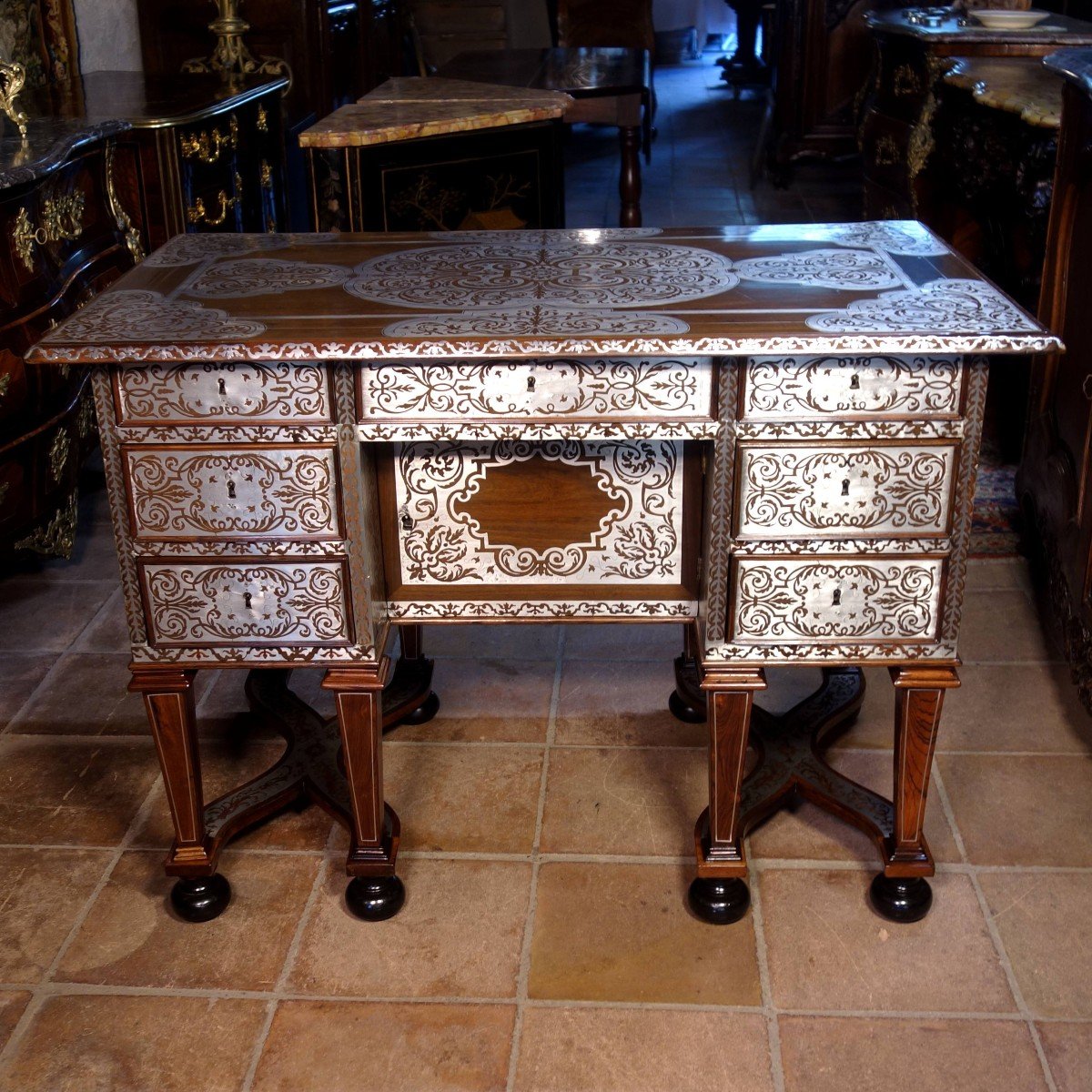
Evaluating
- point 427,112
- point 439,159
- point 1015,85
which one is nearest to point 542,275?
point 439,159

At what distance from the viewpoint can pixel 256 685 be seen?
8.71 ft

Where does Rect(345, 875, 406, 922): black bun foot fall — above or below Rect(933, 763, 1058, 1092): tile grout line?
above

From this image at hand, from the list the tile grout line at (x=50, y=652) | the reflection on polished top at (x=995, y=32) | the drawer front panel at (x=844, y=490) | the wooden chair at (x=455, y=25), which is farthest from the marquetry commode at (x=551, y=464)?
the wooden chair at (x=455, y=25)

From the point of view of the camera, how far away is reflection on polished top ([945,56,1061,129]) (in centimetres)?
342

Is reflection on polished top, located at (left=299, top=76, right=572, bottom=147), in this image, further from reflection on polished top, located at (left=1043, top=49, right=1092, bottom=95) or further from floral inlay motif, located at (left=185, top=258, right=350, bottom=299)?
reflection on polished top, located at (left=1043, top=49, right=1092, bottom=95)

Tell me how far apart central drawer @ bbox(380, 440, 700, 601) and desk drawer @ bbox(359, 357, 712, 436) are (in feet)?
A: 0.69

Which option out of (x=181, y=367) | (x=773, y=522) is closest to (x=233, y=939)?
(x=181, y=367)

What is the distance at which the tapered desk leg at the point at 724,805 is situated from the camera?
6.61 ft

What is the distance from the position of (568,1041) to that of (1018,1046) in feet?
2.16

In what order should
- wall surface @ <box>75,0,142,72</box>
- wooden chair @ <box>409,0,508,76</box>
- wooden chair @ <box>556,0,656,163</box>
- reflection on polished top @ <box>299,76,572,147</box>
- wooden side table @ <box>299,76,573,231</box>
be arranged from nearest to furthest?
reflection on polished top @ <box>299,76,572,147</box>
wooden side table @ <box>299,76,573,231</box>
wall surface @ <box>75,0,142,72</box>
wooden chair @ <box>556,0,656,163</box>
wooden chair @ <box>409,0,508,76</box>

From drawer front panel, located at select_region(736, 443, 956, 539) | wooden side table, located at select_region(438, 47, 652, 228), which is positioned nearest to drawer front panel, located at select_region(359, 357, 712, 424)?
drawer front panel, located at select_region(736, 443, 956, 539)

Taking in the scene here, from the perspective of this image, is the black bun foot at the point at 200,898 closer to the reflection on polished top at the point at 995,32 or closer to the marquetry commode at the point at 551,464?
the marquetry commode at the point at 551,464

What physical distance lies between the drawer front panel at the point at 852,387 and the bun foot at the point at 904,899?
0.83 m

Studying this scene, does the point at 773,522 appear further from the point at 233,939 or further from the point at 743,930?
the point at 233,939
